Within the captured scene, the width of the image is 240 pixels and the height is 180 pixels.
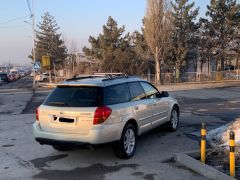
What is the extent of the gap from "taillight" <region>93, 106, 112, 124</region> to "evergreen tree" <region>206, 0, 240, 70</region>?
35.9 metres

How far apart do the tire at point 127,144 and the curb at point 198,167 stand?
925 mm

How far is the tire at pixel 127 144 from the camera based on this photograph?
6816mm

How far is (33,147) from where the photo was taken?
26.6 feet

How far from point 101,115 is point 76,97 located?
743 mm

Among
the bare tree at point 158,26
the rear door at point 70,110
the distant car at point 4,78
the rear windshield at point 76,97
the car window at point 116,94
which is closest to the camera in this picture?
the rear door at point 70,110

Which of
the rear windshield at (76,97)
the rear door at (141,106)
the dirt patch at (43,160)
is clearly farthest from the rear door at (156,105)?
the dirt patch at (43,160)

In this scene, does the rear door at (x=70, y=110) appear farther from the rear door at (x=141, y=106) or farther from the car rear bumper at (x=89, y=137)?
the rear door at (x=141, y=106)

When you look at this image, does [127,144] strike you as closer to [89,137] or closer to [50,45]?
[89,137]

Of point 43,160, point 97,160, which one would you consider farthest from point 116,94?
point 43,160

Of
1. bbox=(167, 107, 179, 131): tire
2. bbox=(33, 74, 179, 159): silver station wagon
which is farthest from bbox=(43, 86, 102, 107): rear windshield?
bbox=(167, 107, 179, 131): tire

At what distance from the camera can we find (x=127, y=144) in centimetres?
704

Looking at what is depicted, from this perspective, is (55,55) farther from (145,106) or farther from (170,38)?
(145,106)

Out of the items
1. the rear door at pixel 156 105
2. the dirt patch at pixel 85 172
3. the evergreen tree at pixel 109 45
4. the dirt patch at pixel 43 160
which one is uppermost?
the evergreen tree at pixel 109 45

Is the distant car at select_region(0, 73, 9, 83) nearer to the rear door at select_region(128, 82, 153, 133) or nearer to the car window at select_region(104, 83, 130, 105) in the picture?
the rear door at select_region(128, 82, 153, 133)
